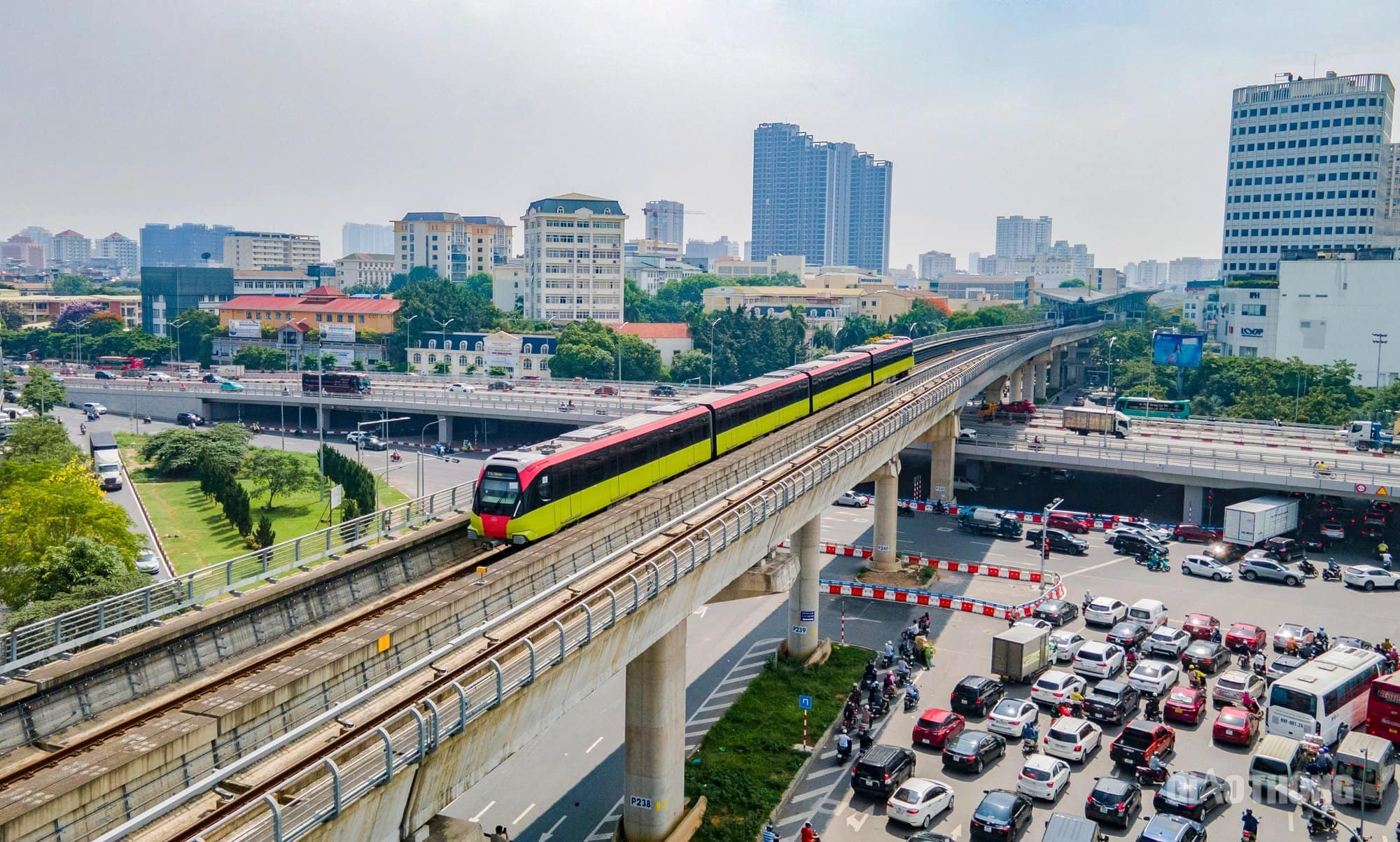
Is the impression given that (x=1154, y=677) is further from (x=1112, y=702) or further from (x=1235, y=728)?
(x=1235, y=728)

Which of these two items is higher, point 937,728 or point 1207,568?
point 1207,568

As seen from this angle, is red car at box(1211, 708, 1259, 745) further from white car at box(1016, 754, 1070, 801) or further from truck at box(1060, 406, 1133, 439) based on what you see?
truck at box(1060, 406, 1133, 439)

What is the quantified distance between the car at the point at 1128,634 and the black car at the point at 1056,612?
1861mm

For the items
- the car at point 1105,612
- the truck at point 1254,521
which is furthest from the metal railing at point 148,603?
the truck at point 1254,521

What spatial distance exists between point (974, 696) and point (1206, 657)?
8.89m

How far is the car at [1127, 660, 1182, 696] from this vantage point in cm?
3294

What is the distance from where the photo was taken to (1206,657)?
35219mm

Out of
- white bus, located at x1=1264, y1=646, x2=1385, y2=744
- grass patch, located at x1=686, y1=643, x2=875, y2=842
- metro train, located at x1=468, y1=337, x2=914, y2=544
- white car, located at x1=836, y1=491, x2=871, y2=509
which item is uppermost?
metro train, located at x1=468, y1=337, x2=914, y2=544

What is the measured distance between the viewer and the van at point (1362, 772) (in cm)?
2608

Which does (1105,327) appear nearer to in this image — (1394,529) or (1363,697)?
(1394,529)

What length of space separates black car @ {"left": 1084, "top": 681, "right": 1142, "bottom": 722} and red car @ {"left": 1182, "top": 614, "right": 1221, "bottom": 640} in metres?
6.99

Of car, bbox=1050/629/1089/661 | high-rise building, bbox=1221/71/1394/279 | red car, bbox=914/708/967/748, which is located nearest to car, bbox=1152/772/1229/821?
red car, bbox=914/708/967/748

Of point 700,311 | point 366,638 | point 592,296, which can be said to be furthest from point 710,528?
point 700,311

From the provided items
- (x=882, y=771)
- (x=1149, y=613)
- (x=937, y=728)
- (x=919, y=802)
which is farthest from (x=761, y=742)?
(x=1149, y=613)
